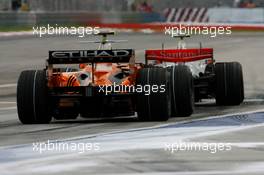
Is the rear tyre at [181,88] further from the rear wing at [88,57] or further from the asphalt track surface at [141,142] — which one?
the rear wing at [88,57]

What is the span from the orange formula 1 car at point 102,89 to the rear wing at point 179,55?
74.3 inches

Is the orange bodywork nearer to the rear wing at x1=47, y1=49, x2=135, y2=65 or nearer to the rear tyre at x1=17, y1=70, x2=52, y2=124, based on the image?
the rear wing at x1=47, y1=49, x2=135, y2=65

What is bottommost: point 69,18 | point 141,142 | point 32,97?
point 69,18

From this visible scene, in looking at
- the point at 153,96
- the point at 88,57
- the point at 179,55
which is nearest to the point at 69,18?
the point at 179,55

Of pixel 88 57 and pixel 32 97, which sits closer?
pixel 32 97

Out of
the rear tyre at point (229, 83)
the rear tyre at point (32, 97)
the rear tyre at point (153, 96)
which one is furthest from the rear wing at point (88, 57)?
the rear tyre at point (229, 83)

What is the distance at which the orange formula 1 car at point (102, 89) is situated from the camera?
12.6 m

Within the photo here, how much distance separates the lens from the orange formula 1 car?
1262 cm

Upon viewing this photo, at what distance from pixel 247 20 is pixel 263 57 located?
92.2 ft

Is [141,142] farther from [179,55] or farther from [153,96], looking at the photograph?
[179,55]

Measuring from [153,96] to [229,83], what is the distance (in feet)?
11.5

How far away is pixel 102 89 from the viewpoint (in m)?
12.8

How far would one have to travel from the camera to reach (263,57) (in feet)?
99.3

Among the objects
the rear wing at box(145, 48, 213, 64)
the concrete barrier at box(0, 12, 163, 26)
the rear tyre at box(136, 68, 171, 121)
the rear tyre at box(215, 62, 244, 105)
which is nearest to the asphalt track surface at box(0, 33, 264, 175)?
the rear tyre at box(136, 68, 171, 121)
